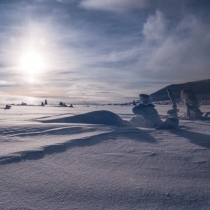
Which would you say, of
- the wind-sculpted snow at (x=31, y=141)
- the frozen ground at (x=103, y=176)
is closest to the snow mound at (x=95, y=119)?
the wind-sculpted snow at (x=31, y=141)

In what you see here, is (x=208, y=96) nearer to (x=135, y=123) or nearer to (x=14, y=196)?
(x=135, y=123)

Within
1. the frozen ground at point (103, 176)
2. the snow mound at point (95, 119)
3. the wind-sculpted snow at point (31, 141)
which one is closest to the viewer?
the frozen ground at point (103, 176)

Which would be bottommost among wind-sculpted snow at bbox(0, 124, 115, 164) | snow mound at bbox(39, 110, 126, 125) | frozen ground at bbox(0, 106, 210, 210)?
frozen ground at bbox(0, 106, 210, 210)

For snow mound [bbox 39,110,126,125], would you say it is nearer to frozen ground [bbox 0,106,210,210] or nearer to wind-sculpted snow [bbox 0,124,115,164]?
wind-sculpted snow [bbox 0,124,115,164]

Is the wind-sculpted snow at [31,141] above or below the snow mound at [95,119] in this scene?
below

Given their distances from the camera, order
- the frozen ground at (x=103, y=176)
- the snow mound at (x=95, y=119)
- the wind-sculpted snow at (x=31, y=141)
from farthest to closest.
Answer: the snow mound at (x=95, y=119) → the wind-sculpted snow at (x=31, y=141) → the frozen ground at (x=103, y=176)

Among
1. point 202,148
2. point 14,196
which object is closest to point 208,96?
point 202,148

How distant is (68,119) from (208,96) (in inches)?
1300

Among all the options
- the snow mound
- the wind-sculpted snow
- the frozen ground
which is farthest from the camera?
the snow mound

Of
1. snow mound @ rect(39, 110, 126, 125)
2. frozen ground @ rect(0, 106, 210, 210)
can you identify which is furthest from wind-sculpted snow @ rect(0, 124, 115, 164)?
snow mound @ rect(39, 110, 126, 125)

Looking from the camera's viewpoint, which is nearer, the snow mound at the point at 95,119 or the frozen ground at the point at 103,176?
the frozen ground at the point at 103,176

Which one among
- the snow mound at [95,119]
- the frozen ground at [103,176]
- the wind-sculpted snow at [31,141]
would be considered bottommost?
the frozen ground at [103,176]

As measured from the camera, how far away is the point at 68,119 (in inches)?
228

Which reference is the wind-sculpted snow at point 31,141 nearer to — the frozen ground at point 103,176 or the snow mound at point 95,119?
the frozen ground at point 103,176
